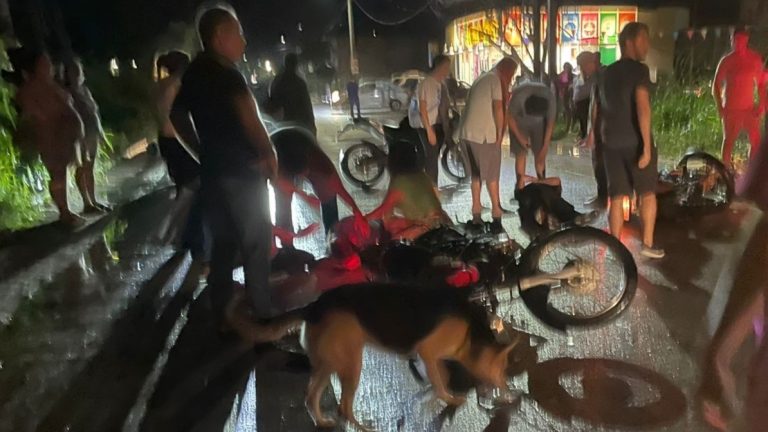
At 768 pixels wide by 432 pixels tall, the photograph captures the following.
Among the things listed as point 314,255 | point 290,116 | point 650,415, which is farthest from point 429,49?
point 650,415

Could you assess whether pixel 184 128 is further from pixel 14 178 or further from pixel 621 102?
pixel 621 102

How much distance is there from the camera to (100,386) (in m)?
2.59

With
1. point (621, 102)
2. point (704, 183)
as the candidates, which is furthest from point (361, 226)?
point (704, 183)

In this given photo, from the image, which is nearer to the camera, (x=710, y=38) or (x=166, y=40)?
(x=166, y=40)

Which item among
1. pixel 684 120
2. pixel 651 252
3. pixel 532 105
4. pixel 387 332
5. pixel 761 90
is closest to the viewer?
pixel 387 332

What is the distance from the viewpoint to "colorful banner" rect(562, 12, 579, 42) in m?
2.31

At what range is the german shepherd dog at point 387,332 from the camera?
2.09 meters

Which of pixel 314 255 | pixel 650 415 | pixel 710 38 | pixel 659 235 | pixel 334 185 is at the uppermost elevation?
pixel 710 38

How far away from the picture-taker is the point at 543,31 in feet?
7.66

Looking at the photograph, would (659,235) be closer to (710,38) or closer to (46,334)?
(710,38)

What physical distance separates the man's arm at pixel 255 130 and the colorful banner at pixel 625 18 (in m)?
1.33

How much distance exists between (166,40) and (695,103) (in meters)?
2.16

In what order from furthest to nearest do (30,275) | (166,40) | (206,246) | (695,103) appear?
(30,275), (695,103), (206,246), (166,40)

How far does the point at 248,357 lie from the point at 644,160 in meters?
1.89
